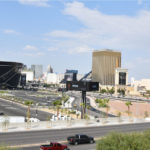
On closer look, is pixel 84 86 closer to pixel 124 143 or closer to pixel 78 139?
pixel 78 139

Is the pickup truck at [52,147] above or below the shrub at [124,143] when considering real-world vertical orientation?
below

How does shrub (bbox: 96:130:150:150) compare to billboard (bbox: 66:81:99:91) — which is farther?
billboard (bbox: 66:81:99:91)

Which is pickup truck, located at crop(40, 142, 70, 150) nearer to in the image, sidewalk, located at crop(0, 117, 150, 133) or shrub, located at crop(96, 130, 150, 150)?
shrub, located at crop(96, 130, 150, 150)

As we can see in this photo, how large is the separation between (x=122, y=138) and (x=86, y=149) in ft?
45.9

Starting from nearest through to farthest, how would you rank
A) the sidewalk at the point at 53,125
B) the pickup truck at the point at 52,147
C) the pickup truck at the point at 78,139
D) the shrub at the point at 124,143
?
the shrub at the point at 124,143, the pickup truck at the point at 52,147, the pickup truck at the point at 78,139, the sidewalk at the point at 53,125

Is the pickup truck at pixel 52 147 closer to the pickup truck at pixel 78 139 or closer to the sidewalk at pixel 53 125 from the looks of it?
the pickup truck at pixel 78 139

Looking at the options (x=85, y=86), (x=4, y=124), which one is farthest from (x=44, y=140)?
(x=85, y=86)

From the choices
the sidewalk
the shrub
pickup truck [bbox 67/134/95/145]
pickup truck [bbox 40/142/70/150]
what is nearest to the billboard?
the sidewalk

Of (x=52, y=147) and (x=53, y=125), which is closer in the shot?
(x=52, y=147)

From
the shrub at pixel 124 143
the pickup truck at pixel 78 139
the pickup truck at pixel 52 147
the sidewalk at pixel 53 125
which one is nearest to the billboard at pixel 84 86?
the sidewalk at pixel 53 125

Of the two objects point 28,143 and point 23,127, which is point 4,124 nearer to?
point 23,127

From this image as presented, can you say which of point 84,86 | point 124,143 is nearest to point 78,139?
point 124,143

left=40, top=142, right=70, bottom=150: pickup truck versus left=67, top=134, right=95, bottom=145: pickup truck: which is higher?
left=40, top=142, right=70, bottom=150: pickup truck

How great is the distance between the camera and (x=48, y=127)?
→ 59438mm
